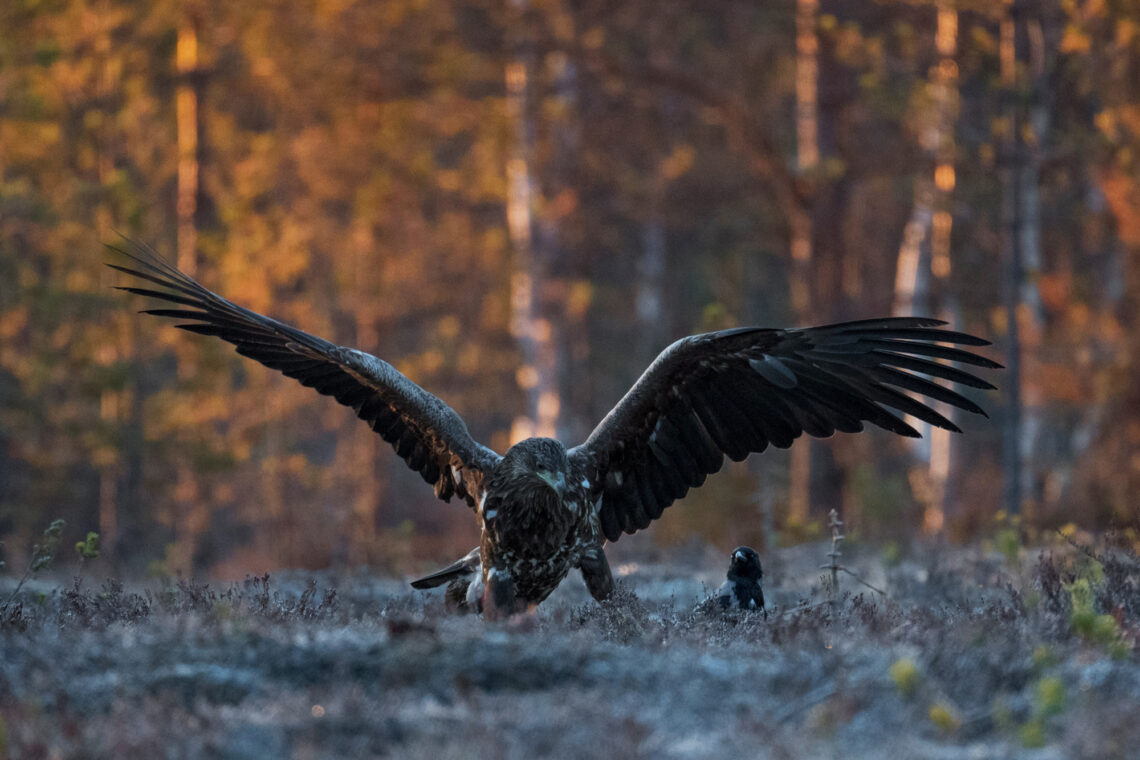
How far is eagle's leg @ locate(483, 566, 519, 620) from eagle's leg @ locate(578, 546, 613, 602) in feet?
1.56

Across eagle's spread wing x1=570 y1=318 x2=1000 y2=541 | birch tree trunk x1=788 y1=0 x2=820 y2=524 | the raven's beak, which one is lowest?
the raven's beak

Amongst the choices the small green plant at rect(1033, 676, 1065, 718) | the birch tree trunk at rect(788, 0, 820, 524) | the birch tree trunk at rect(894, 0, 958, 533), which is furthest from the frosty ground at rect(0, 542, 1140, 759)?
the birch tree trunk at rect(788, 0, 820, 524)

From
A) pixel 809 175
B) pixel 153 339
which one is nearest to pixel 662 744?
pixel 809 175

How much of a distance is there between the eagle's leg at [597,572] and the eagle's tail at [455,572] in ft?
2.38

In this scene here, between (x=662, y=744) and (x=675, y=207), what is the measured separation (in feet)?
65.2

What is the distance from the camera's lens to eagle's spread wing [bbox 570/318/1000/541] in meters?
6.84

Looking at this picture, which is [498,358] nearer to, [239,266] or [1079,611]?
[239,266]

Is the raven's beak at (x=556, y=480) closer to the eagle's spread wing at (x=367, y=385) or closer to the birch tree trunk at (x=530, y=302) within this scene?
the eagle's spread wing at (x=367, y=385)

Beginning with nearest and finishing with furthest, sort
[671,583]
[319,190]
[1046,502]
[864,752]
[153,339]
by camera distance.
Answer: [864,752], [671,583], [1046,502], [153,339], [319,190]

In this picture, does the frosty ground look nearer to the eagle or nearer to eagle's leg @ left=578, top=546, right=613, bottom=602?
the eagle

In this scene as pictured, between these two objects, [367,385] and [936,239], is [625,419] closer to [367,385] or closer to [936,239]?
[367,385]

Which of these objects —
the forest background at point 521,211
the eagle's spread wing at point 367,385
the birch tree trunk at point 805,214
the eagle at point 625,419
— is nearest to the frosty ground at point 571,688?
the eagle at point 625,419

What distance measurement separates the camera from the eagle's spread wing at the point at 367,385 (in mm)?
7621

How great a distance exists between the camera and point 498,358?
26047mm
